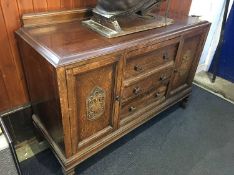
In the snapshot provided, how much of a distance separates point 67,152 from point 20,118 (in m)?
0.46

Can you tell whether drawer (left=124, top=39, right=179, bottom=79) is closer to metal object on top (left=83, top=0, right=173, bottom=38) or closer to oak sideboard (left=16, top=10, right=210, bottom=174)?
oak sideboard (left=16, top=10, right=210, bottom=174)

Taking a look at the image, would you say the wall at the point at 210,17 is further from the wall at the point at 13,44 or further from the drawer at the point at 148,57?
the wall at the point at 13,44

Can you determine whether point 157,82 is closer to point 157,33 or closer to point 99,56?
A: point 157,33

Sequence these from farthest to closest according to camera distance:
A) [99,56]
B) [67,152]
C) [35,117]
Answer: [35,117]
[67,152]
[99,56]

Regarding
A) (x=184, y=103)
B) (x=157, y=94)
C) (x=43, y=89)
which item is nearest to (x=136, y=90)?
(x=157, y=94)

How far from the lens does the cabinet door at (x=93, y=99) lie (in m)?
0.96

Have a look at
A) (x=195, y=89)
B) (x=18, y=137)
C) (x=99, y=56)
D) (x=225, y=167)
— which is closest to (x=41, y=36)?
(x=99, y=56)

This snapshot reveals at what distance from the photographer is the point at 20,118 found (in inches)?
54.0

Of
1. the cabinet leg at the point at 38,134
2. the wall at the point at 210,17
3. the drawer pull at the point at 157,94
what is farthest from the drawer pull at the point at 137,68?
the wall at the point at 210,17

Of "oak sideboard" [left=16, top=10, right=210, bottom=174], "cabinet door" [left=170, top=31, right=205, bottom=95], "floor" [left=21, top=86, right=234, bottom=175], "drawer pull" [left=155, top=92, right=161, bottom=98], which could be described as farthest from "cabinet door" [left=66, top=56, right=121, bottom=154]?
"cabinet door" [left=170, top=31, right=205, bottom=95]

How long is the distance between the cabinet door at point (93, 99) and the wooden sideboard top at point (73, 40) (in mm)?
51

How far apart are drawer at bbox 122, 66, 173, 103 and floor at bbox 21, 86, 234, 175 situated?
41 cm

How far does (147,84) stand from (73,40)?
0.56 m

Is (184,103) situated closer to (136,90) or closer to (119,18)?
(136,90)
